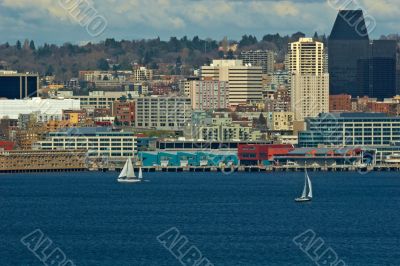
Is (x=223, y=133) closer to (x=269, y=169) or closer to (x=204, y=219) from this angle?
(x=269, y=169)

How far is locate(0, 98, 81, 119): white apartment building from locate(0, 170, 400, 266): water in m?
69.2

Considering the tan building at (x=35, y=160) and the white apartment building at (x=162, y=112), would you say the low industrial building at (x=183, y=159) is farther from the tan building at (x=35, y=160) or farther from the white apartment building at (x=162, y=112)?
the white apartment building at (x=162, y=112)

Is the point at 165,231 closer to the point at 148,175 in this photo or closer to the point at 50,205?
the point at 50,205

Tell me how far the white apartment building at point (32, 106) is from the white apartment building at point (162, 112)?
8.01 m

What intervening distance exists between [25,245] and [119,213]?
1760 cm

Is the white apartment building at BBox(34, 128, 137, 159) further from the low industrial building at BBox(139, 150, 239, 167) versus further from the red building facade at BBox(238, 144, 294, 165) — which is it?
the red building facade at BBox(238, 144, 294, 165)

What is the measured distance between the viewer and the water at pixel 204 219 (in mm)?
63094

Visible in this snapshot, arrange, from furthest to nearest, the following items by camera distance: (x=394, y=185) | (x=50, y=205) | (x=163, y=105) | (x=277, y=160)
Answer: (x=163, y=105), (x=277, y=160), (x=394, y=185), (x=50, y=205)

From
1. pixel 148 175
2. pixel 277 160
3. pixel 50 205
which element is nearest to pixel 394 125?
pixel 277 160

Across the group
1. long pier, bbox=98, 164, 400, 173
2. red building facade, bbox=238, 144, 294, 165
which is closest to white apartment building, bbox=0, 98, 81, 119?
red building facade, bbox=238, 144, 294, 165

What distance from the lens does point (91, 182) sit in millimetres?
119375

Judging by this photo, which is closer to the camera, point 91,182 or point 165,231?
point 165,231

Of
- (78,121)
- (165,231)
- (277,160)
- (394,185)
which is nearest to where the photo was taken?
(165,231)

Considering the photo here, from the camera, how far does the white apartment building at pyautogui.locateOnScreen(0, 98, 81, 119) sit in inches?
7534
